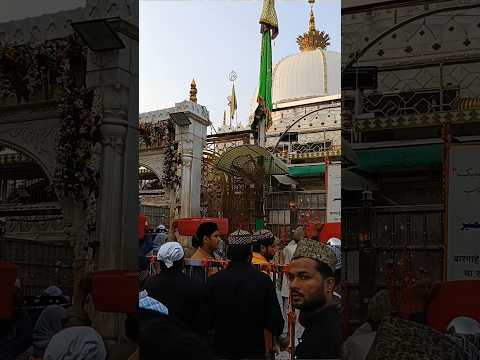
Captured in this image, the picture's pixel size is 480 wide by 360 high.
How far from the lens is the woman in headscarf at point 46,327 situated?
120 cm

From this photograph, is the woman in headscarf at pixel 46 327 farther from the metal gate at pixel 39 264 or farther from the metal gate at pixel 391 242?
the metal gate at pixel 391 242

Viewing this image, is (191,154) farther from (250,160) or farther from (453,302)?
(453,302)

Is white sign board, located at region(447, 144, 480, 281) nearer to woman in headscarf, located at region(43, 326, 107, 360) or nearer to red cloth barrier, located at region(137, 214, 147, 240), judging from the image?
red cloth barrier, located at region(137, 214, 147, 240)

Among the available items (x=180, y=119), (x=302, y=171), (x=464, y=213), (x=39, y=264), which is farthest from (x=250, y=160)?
(x=39, y=264)

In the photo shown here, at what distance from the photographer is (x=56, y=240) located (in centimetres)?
126

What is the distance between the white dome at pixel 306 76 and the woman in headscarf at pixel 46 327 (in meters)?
0.71

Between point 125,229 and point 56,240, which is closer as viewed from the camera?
point 125,229

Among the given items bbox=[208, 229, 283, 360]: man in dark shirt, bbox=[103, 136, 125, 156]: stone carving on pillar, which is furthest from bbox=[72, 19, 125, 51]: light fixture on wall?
bbox=[208, 229, 283, 360]: man in dark shirt

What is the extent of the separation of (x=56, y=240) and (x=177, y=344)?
0.62 meters

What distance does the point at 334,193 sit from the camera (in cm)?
84

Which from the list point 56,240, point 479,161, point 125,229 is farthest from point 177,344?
point 56,240

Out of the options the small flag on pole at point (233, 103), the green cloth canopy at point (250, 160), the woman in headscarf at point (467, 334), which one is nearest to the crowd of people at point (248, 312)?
the woman in headscarf at point (467, 334)

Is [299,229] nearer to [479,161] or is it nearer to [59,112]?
[479,161]

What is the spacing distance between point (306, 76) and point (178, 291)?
17.6 inches
